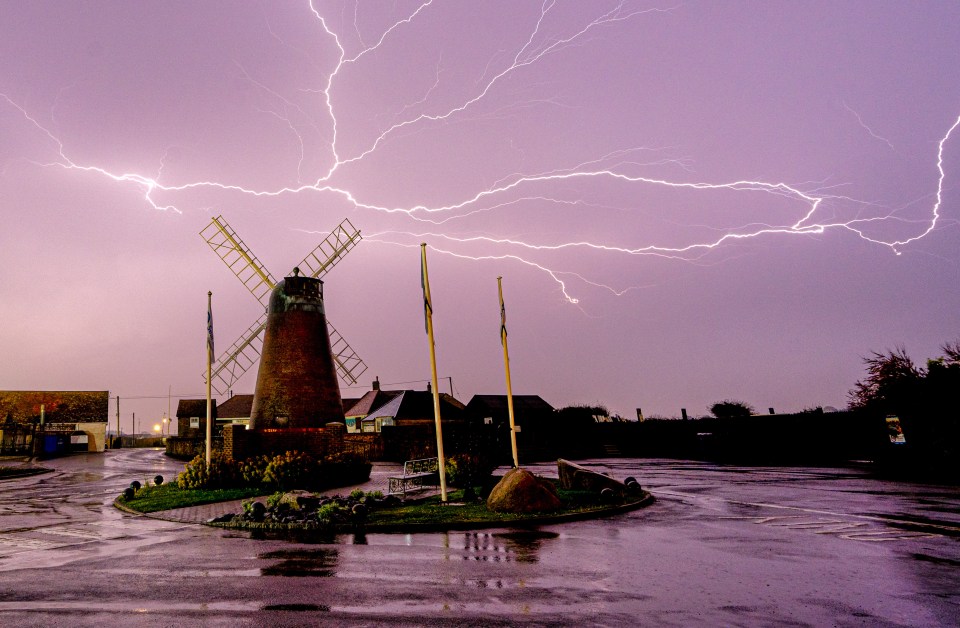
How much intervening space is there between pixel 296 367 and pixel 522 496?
14614mm

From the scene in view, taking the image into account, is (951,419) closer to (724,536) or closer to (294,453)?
(724,536)

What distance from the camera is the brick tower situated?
2181 cm

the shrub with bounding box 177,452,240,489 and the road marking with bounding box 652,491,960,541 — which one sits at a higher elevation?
the shrub with bounding box 177,452,240,489

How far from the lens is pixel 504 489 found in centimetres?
1159

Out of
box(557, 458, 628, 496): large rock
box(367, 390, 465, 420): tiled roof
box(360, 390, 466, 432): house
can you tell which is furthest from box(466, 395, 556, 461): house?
box(557, 458, 628, 496): large rock

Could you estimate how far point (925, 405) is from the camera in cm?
1841

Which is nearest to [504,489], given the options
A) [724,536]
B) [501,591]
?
[724,536]

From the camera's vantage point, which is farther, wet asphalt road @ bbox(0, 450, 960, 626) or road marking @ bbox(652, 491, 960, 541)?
road marking @ bbox(652, 491, 960, 541)

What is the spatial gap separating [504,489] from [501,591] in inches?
230

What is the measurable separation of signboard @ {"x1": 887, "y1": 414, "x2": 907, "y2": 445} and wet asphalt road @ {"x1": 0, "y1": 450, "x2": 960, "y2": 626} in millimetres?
10170

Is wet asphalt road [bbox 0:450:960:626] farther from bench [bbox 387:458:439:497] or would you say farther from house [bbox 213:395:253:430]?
house [bbox 213:395:253:430]

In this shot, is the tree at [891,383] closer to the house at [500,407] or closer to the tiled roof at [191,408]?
the house at [500,407]

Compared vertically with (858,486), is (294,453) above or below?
above

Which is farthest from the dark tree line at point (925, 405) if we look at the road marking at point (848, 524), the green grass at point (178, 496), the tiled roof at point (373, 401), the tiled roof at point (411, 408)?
the tiled roof at point (373, 401)
